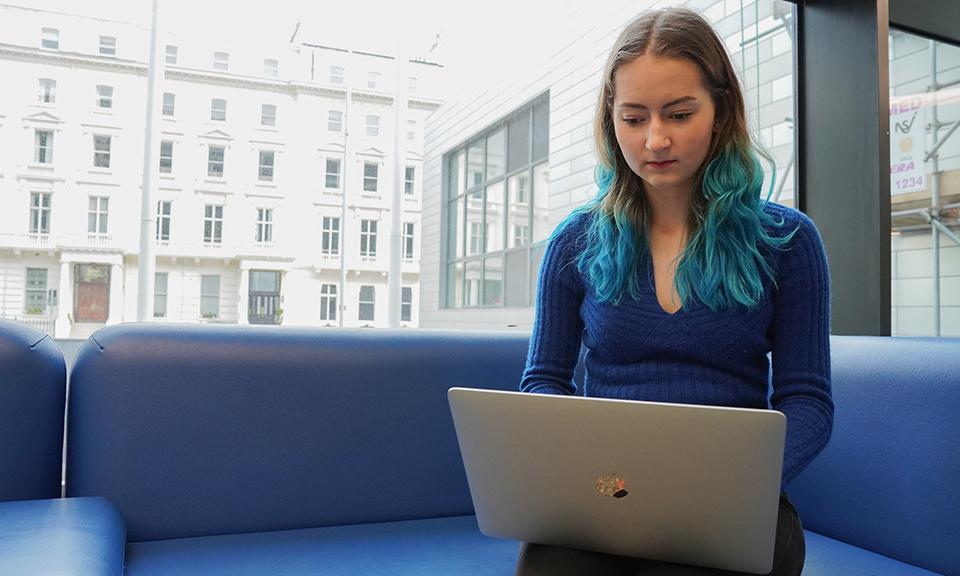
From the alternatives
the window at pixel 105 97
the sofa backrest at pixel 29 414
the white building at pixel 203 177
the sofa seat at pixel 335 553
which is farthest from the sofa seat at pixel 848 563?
the window at pixel 105 97

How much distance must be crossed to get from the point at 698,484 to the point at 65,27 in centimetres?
236

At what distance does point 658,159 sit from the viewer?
3.25 ft

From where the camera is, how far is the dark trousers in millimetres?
787

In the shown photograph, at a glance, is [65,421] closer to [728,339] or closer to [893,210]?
[728,339]

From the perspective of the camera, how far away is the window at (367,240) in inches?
107

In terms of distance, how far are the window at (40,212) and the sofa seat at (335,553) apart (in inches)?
58.0

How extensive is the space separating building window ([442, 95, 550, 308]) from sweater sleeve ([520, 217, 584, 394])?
2948 mm

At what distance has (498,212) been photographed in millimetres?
4512

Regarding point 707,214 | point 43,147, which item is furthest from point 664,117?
point 43,147

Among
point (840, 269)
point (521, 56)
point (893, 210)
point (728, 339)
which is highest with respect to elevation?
point (521, 56)

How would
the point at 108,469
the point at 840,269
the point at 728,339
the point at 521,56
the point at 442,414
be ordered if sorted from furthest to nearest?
the point at 521,56 < the point at 840,269 < the point at 442,414 < the point at 108,469 < the point at 728,339

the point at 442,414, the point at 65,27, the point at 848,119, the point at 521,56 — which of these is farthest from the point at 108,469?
the point at 521,56

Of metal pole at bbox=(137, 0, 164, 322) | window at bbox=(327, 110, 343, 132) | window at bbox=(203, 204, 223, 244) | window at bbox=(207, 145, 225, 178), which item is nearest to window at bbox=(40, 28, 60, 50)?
metal pole at bbox=(137, 0, 164, 322)

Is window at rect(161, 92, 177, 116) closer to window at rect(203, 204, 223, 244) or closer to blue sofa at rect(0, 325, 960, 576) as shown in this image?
window at rect(203, 204, 223, 244)
